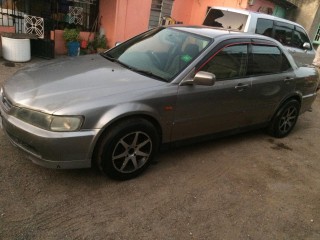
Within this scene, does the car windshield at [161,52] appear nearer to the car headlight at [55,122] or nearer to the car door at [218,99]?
the car door at [218,99]

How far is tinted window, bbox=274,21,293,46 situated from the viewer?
8414mm

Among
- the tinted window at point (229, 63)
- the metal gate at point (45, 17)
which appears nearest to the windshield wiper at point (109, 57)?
the tinted window at point (229, 63)

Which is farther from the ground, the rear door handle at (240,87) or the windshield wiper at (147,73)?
the windshield wiper at (147,73)

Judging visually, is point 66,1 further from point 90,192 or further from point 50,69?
point 90,192

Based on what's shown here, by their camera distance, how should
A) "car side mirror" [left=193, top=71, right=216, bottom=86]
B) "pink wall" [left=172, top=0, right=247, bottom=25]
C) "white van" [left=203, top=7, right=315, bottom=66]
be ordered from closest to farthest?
"car side mirror" [left=193, top=71, right=216, bottom=86] → "white van" [left=203, top=7, right=315, bottom=66] → "pink wall" [left=172, top=0, right=247, bottom=25]

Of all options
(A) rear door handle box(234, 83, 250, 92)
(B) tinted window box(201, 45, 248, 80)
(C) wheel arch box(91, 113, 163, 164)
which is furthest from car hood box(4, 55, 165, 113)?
(A) rear door handle box(234, 83, 250, 92)

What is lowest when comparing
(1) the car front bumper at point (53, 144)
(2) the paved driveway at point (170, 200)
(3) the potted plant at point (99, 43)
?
(2) the paved driveway at point (170, 200)

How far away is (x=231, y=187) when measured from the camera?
3922 mm

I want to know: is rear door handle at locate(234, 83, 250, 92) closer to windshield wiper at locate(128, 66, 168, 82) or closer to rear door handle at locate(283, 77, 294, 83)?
rear door handle at locate(283, 77, 294, 83)

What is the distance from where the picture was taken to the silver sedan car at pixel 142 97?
3.15 metres

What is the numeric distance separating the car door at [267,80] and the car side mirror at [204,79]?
1083mm

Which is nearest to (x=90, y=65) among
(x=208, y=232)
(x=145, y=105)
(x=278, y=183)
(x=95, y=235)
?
(x=145, y=105)

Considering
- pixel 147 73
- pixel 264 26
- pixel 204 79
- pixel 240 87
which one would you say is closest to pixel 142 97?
pixel 147 73

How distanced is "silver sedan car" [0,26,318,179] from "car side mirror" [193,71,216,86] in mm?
11
